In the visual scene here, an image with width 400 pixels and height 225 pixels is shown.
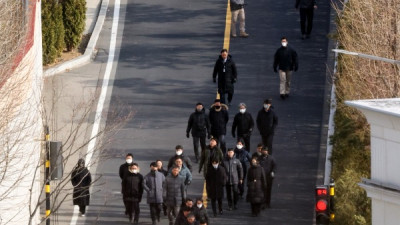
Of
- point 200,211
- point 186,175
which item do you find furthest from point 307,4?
point 200,211

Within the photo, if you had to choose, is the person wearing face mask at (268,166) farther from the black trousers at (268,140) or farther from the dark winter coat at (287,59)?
the dark winter coat at (287,59)

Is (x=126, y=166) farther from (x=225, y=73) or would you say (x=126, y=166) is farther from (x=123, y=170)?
(x=225, y=73)

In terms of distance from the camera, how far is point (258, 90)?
38781mm

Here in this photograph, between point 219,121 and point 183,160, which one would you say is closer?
point 183,160

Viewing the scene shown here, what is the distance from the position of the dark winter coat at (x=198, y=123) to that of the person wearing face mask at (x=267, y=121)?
1.22 metres

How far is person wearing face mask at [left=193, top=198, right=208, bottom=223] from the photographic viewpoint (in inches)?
1181

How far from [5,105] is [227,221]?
719 centimetres

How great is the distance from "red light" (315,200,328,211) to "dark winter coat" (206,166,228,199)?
687cm

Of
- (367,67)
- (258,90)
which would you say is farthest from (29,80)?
(258,90)

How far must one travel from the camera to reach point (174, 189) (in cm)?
3144

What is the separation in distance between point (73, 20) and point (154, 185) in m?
11.8

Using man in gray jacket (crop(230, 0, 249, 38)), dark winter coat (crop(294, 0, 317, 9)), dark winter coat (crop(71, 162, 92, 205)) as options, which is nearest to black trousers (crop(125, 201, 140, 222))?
dark winter coat (crop(71, 162, 92, 205))

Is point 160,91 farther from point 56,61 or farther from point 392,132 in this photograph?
point 392,132

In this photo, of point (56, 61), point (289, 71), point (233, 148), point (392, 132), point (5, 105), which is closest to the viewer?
point (392, 132)
